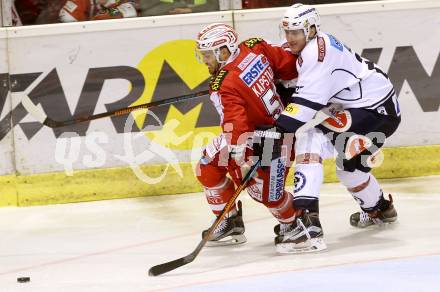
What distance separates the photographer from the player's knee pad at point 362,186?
4922 millimetres

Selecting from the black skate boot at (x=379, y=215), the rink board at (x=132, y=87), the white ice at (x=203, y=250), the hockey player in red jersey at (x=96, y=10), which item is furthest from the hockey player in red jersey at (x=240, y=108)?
the hockey player in red jersey at (x=96, y=10)

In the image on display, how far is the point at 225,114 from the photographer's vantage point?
4.54 meters

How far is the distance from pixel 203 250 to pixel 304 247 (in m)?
0.55

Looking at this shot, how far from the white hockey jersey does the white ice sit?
673 mm

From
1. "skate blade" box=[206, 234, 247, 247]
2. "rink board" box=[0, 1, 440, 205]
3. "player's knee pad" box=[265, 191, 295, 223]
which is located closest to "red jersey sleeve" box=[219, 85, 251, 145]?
"player's knee pad" box=[265, 191, 295, 223]

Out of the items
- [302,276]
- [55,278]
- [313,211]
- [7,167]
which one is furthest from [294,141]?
[7,167]

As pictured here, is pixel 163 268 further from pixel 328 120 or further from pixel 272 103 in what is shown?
pixel 328 120

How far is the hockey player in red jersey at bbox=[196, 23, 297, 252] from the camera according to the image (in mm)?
4562

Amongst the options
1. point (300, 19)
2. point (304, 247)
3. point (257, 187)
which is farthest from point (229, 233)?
point (300, 19)

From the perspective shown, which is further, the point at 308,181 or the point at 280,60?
the point at 280,60

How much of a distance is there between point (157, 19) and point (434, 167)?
199cm

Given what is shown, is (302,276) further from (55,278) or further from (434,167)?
(434,167)

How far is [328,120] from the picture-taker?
475 cm

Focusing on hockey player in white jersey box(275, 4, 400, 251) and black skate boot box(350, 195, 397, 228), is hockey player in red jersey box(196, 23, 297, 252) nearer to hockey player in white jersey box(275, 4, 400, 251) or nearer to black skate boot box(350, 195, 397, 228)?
hockey player in white jersey box(275, 4, 400, 251)
